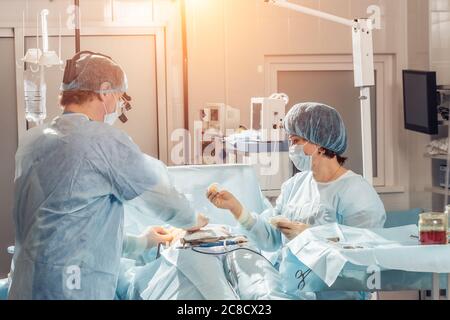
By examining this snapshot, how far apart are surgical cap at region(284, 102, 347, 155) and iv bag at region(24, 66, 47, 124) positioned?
103cm

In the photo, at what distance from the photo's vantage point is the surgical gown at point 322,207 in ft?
7.30

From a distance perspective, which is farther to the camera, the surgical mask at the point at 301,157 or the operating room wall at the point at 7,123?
the operating room wall at the point at 7,123

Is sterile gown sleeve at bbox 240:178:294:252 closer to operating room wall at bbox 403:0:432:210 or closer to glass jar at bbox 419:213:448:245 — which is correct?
glass jar at bbox 419:213:448:245

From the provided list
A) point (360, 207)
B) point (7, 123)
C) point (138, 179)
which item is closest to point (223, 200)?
point (360, 207)

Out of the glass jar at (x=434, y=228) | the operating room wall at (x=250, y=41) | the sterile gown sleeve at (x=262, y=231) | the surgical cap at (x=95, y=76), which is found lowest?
the sterile gown sleeve at (x=262, y=231)

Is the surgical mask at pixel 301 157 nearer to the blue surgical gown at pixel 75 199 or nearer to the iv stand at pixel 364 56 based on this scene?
the iv stand at pixel 364 56

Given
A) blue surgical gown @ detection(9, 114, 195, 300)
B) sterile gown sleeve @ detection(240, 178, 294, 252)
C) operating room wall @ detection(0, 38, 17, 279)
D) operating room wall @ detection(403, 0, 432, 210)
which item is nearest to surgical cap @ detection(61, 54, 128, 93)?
blue surgical gown @ detection(9, 114, 195, 300)

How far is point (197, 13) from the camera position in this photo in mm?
3830

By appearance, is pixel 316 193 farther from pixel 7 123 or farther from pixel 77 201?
pixel 7 123

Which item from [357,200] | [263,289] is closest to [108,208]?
[263,289]

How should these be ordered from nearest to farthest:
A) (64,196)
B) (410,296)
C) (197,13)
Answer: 1. (64,196)
2. (410,296)
3. (197,13)

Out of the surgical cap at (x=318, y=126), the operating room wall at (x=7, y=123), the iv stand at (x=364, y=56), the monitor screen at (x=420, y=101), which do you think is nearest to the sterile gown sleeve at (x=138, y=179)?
the surgical cap at (x=318, y=126)

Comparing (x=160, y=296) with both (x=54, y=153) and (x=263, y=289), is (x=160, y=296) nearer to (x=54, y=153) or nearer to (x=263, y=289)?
(x=263, y=289)
